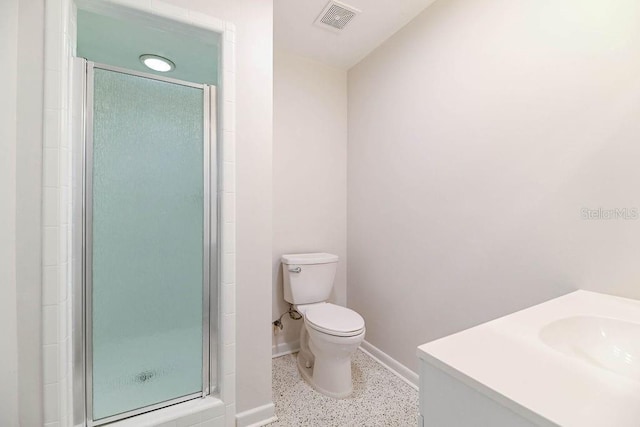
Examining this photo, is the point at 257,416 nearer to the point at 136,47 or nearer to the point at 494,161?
the point at 494,161

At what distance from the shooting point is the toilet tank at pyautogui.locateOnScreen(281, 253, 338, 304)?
1.90m

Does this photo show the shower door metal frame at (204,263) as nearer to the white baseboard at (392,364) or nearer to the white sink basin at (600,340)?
the white baseboard at (392,364)

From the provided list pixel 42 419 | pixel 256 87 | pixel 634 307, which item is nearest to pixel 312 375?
pixel 42 419

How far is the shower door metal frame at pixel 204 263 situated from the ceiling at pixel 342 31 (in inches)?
29.5

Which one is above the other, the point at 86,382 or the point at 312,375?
the point at 86,382

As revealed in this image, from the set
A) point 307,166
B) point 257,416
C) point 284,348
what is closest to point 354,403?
point 257,416

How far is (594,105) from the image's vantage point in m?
0.98

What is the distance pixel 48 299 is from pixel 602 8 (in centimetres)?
230

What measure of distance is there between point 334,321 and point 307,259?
50cm

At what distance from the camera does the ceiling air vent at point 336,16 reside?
1.60m

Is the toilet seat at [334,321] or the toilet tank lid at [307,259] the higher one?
the toilet tank lid at [307,259]

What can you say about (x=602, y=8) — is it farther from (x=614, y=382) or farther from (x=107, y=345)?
(x=107, y=345)
